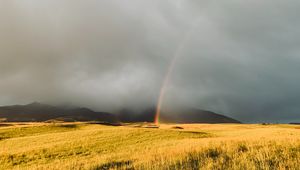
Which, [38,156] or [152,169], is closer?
A: [152,169]

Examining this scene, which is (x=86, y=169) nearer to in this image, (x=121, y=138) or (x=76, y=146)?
(x=76, y=146)

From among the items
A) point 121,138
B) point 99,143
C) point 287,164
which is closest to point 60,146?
point 99,143

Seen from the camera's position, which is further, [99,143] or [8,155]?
[99,143]

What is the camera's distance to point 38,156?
2884 centimetres

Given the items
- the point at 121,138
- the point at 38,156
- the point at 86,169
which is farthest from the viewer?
the point at 121,138

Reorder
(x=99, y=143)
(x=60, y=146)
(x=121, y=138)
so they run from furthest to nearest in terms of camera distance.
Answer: (x=121, y=138) → (x=99, y=143) → (x=60, y=146)

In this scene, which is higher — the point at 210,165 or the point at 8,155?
the point at 210,165

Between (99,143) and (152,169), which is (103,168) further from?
(99,143)

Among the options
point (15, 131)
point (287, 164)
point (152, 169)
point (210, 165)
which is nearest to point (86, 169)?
point (152, 169)

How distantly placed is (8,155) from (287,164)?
90.3ft

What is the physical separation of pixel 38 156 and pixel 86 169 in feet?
53.5

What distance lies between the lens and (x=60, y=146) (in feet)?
114

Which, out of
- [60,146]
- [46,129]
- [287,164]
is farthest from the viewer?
[46,129]

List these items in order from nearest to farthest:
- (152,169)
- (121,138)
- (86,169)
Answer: (152,169)
(86,169)
(121,138)
